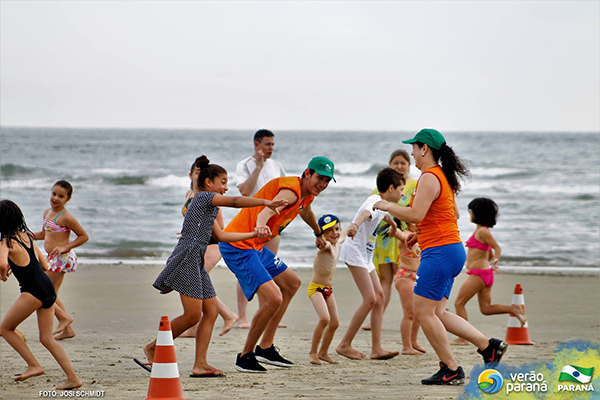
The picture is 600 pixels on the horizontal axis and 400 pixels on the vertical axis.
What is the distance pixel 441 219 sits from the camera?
536 cm

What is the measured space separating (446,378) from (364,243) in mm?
1772

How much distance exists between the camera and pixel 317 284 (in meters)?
6.41

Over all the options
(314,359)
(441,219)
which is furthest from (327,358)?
(441,219)

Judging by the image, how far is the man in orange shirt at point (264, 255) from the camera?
5.64 metres

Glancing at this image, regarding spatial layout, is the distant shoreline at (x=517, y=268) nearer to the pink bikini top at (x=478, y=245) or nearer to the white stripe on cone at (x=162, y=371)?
the pink bikini top at (x=478, y=245)

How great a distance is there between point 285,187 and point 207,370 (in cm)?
148

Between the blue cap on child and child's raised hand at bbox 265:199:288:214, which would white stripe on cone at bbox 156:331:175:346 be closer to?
child's raised hand at bbox 265:199:288:214

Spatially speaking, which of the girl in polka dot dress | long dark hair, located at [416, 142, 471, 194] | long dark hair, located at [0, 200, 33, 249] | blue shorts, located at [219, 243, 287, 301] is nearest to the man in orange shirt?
blue shorts, located at [219, 243, 287, 301]

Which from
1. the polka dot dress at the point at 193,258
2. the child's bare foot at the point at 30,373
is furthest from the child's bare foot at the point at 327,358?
the child's bare foot at the point at 30,373

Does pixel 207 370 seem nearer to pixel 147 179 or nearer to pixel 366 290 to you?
pixel 366 290

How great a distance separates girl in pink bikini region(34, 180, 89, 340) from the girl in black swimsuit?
1844 millimetres

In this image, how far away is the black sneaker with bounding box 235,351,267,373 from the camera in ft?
18.5

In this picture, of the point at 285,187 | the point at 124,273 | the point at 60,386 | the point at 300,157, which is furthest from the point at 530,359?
the point at 300,157

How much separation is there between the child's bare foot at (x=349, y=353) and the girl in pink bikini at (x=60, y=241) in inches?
102
